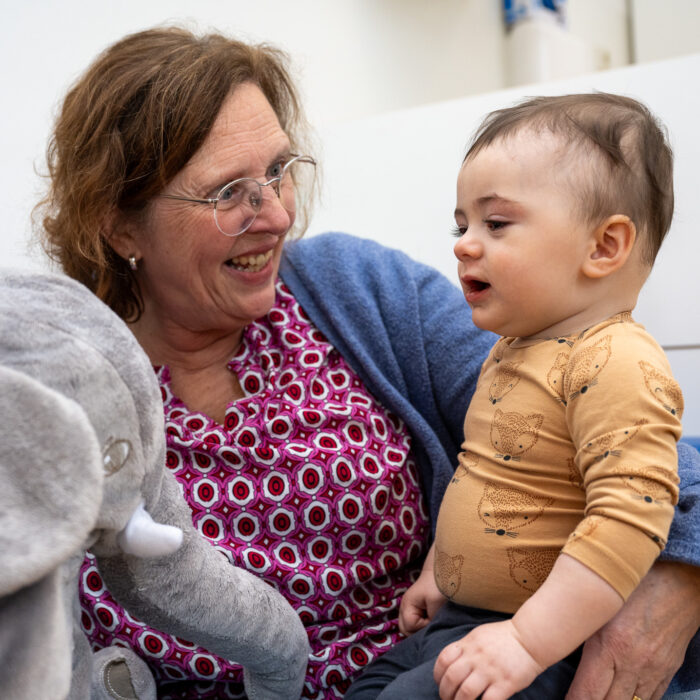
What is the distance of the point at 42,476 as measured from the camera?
561 millimetres

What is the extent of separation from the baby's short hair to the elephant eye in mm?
485

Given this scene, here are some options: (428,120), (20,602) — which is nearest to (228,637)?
(20,602)

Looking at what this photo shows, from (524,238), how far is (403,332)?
47 cm

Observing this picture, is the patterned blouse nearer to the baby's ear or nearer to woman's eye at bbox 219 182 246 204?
woman's eye at bbox 219 182 246 204

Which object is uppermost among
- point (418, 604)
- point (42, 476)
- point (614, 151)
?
point (614, 151)

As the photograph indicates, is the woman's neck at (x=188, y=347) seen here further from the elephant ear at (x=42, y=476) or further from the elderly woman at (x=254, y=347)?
the elephant ear at (x=42, y=476)

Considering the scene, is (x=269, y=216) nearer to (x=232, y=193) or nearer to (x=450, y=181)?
(x=232, y=193)

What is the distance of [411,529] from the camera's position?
3.88ft

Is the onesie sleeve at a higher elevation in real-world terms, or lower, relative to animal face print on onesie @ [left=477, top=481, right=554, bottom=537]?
higher

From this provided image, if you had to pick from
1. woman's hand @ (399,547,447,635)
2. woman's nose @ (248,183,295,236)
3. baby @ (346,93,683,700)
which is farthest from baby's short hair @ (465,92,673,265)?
woman's hand @ (399,547,447,635)

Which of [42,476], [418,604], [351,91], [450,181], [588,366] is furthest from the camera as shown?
[351,91]

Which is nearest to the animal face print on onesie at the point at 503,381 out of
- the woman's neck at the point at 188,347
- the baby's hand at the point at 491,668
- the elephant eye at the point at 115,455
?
the baby's hand at the point at 491,668

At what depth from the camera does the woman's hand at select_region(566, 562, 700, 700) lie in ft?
2.70

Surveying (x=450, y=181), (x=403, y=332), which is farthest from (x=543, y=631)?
(x=450, y=181)
